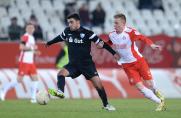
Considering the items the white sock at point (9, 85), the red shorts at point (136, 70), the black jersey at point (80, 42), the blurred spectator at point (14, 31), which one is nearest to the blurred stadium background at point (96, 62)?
the blurred spectator at point (14, 31)

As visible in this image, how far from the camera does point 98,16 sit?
1141 inches

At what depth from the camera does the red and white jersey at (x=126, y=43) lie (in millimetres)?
16828

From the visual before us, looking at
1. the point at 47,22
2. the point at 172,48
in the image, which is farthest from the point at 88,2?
the point at 172,48

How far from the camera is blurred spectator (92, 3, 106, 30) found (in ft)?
94.6

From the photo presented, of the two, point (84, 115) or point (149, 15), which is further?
point (149, 15)

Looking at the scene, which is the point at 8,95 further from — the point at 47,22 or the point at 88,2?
the point at 88,2

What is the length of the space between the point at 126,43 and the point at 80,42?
1.28 m

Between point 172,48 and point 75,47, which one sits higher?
point 75,47

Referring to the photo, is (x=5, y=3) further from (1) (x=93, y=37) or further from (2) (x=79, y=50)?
(1) (x=93, y=37)

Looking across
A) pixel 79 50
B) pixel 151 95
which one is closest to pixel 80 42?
pixel 79 50

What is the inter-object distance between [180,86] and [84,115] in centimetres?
1137

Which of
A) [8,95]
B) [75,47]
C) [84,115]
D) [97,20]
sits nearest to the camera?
[84,115]

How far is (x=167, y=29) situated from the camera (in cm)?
3062

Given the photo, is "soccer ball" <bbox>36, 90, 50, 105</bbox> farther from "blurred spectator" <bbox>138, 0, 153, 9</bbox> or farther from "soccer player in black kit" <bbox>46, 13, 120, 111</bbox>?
"blurred spectator" <bbox>138, 0, 153, 9</bbox>
